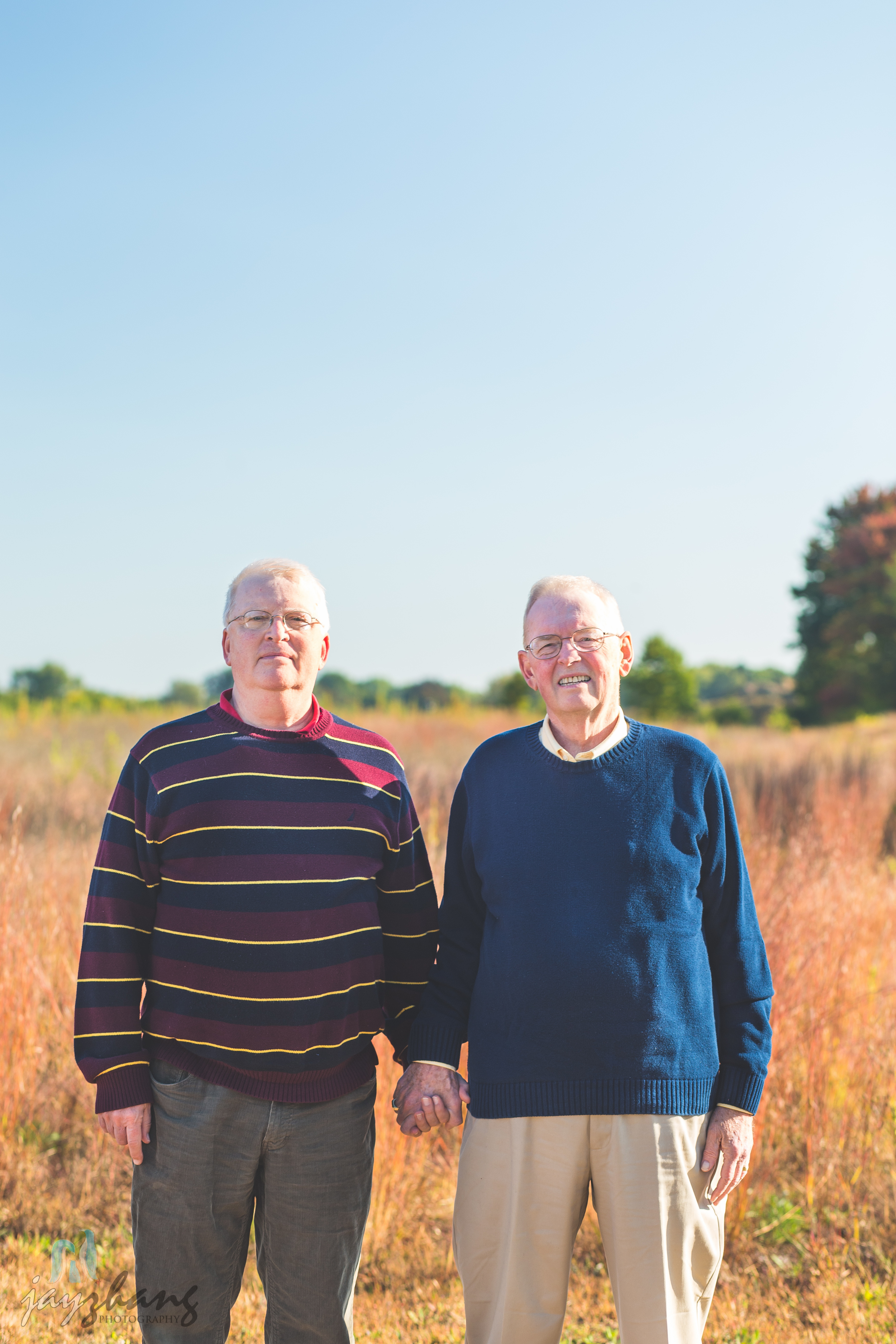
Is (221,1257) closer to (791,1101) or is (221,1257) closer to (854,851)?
(791,1101)

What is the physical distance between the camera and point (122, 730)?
38.2 feet

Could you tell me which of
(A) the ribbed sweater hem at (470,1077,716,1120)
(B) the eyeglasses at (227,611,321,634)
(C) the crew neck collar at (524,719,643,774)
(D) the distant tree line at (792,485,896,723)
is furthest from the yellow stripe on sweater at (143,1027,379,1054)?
(D) the distant tree line at (792,485,896,723)

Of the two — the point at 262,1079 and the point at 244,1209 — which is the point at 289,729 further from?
the point at 244,1209

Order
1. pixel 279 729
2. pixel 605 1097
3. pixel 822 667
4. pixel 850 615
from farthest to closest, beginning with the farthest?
pixel 822 667
pixel 850 615
pixel 279 729
pixel 605 1097

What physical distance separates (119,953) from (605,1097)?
41.4 inches

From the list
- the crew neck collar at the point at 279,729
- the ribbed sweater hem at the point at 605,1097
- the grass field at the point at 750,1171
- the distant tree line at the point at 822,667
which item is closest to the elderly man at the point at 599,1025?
the ribbed sweater hem at the point at 605,1097

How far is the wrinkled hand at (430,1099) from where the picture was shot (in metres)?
2.10

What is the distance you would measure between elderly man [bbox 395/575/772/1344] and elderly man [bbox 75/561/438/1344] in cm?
25

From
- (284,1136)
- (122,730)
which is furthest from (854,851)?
(122,730)

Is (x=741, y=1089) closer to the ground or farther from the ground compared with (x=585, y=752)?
closer to the ground

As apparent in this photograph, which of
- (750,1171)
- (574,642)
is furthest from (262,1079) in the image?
(750,1171)

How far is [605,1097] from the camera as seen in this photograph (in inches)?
76.5

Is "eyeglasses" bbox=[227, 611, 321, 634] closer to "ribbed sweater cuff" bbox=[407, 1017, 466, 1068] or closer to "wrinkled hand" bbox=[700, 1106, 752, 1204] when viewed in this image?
"ribbed sweater cuff" bbox=[407, 1017, 466, 1068]

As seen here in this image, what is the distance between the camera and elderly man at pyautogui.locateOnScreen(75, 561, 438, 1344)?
199 centimetres
